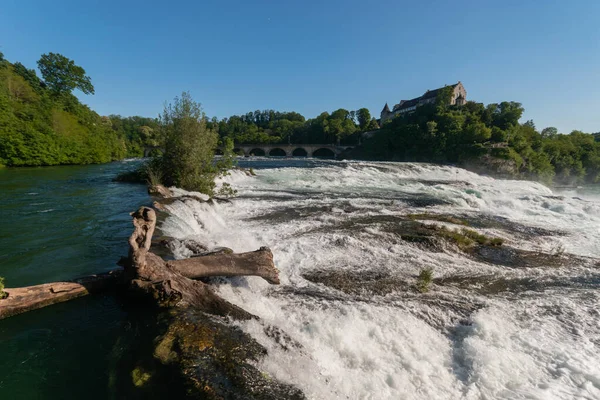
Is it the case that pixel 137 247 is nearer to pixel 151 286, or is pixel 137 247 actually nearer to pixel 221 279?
pixel 151 286

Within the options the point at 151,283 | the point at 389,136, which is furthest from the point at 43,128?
the point at 389,136

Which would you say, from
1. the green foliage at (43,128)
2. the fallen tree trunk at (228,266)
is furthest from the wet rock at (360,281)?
the green foliage at (43,128)

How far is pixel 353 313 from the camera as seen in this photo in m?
4.69

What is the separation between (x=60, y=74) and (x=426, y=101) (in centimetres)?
9859

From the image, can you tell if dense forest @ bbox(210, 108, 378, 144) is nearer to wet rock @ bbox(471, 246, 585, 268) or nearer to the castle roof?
the castle roof

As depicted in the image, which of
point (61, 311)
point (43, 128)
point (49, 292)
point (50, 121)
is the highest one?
point (50, 121)

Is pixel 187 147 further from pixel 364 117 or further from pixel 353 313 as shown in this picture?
pixel 364 117

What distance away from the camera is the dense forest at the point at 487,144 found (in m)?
48.1

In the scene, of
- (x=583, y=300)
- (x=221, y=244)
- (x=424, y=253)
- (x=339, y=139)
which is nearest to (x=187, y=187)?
(x=221, y=244)

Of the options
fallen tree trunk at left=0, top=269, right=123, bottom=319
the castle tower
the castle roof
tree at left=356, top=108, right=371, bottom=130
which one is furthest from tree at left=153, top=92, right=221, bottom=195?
the castle tower

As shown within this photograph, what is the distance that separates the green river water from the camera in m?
3.25

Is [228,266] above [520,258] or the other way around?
above

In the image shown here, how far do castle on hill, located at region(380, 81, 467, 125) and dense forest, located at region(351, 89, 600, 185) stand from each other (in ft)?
27.1

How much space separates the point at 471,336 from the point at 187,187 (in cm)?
1528
